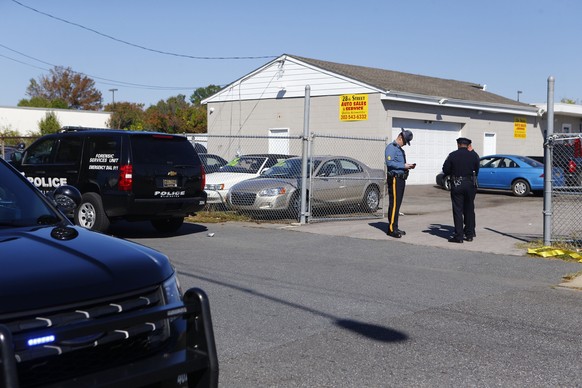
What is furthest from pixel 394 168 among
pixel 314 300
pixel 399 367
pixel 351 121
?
pixel 351 121

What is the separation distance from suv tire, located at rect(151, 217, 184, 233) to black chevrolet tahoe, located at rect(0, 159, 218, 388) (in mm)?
9651

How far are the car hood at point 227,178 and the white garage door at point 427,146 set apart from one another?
10.8 metres

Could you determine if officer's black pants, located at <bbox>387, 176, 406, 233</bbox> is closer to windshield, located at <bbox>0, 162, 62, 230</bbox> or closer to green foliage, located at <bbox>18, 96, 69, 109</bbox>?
windshield, located at <bbox>0, 162, 62, 230</bbox>

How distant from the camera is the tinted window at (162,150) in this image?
12.1 metres

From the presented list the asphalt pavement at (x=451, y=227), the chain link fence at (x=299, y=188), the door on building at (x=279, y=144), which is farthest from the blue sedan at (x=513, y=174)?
the chain link fence at (x=299, y=188)

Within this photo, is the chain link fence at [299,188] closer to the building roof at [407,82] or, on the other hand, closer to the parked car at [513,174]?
the parked car at [513,174]

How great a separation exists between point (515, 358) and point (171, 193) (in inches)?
315

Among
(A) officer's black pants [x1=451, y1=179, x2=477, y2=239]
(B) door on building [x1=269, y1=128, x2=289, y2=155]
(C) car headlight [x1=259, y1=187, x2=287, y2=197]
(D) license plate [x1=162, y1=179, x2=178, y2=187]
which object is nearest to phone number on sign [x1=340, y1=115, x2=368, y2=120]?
(B) door on building [x1=269, y1=128, x2=289, y2=155]

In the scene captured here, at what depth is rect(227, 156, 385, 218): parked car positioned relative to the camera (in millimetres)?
15188

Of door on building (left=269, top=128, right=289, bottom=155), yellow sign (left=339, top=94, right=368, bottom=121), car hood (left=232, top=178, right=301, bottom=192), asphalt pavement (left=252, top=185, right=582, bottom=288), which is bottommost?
asphalt pavement (left=252, top=185, right=582, bottom=288)

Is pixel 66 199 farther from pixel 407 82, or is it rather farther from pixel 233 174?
pixel 407 82

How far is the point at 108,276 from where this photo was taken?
134 inches

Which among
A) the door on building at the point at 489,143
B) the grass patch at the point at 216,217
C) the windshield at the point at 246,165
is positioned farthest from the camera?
the door on building at the point at 489,143

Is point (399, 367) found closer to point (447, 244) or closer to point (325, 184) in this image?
point (447, 244)
